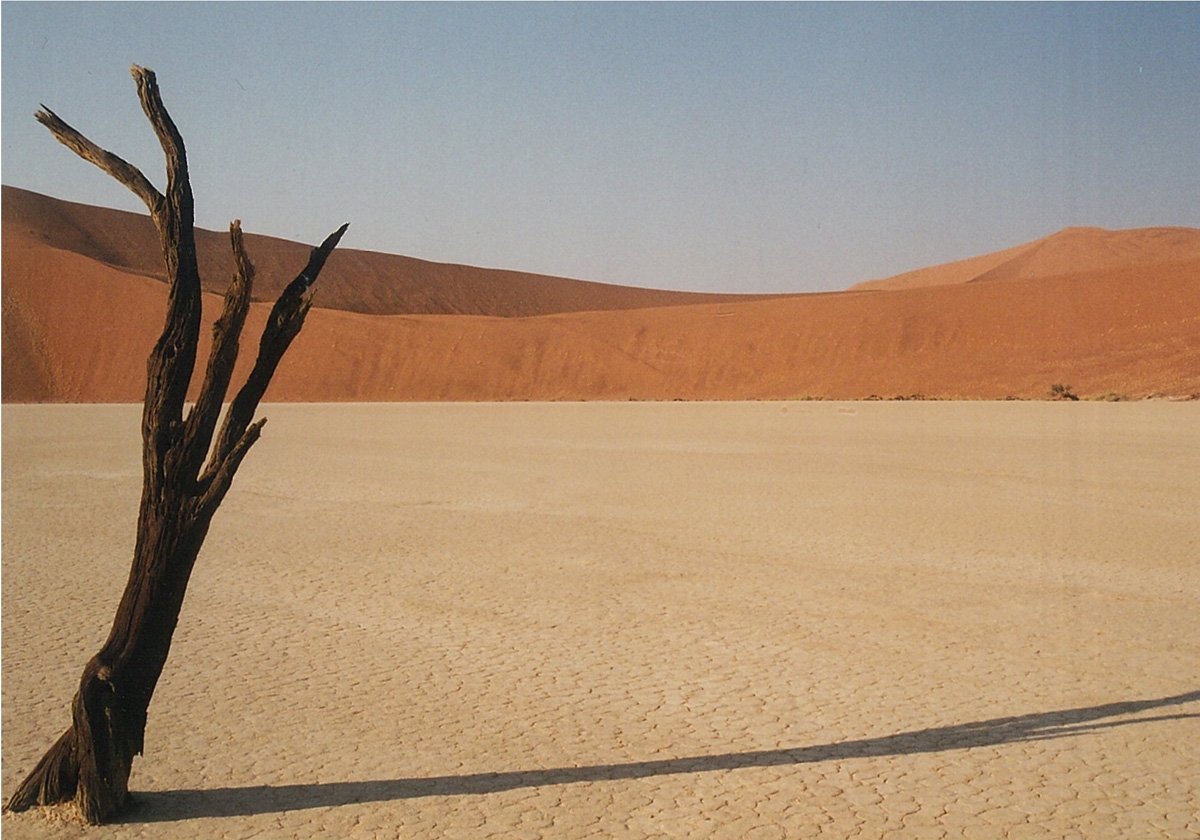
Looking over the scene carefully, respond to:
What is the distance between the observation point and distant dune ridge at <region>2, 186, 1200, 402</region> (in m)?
54.0

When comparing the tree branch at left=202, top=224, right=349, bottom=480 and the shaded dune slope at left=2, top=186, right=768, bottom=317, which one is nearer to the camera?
the tree branch at left=202, top=224, right=349, bottom=480

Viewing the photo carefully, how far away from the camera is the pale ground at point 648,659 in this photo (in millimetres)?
5180

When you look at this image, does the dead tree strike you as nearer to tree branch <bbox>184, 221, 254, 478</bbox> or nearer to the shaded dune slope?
tree branch <bbox>184, 221, 254, 478</bbox>

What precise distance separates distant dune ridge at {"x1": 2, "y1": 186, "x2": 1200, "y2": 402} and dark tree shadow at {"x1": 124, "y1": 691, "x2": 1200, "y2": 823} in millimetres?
42931

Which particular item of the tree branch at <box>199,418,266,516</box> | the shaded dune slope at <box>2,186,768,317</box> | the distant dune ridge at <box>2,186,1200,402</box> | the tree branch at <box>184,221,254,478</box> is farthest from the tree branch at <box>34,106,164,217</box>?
the shaded dune slope at <box>2,186,768,317</box>

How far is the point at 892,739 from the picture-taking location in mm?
6008

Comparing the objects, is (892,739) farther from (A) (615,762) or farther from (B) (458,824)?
(B) (458,824)

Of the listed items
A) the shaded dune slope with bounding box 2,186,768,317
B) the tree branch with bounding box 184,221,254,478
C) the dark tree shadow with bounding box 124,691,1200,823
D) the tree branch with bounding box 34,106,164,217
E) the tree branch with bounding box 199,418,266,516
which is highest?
the shaded dune slope with bounding box 2,186,768,317

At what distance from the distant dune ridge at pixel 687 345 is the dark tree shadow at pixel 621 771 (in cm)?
4293

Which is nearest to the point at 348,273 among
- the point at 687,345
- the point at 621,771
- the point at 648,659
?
the point at 687,345

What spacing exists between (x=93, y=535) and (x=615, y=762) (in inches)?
376

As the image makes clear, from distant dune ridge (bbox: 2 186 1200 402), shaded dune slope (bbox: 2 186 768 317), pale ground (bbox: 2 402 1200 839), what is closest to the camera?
pale ground (bbox: 2 402 1200 839)

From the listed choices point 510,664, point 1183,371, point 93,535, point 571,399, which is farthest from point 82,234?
point 510,664

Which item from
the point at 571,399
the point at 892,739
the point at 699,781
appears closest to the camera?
the point at 699,781
